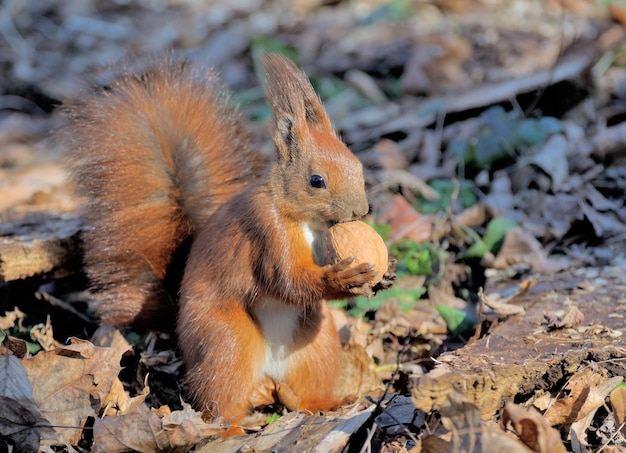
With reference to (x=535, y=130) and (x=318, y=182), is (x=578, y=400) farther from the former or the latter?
(x=535, y=130)

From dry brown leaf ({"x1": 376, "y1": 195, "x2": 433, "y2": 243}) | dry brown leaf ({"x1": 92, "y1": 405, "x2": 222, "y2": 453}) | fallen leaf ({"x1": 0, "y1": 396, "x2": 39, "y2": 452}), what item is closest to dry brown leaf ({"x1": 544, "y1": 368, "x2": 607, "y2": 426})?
dry brown leaf ({"x1": 92, "y1": 405, "x2": 222, "y2": 453})

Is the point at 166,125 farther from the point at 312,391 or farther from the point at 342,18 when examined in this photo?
the point at 342,18

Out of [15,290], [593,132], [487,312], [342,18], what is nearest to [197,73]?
[15,290]

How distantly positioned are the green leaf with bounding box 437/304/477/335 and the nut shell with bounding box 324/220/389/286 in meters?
0.54

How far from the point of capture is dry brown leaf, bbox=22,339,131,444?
2.01 metres

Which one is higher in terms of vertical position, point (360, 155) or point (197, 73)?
point (197, 73)

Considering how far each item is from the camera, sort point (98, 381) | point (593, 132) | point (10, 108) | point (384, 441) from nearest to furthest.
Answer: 1. point (384, 441)
2. point (98, 381)
3. point (593, 132)
4. point (10, 108)

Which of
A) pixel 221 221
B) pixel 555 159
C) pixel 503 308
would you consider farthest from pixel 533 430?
pixel 555 159

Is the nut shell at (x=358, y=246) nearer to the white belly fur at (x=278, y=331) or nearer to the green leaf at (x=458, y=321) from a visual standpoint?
the white belly fur at (x=278, y=331)

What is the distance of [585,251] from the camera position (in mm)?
2924

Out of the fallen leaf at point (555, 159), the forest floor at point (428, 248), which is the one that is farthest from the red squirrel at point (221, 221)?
the fallen leaf at point (555, 159)

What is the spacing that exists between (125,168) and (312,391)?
3.27ft

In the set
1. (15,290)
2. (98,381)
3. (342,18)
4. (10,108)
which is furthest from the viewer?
(342,18)

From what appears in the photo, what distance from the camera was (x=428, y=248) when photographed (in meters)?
3.00
